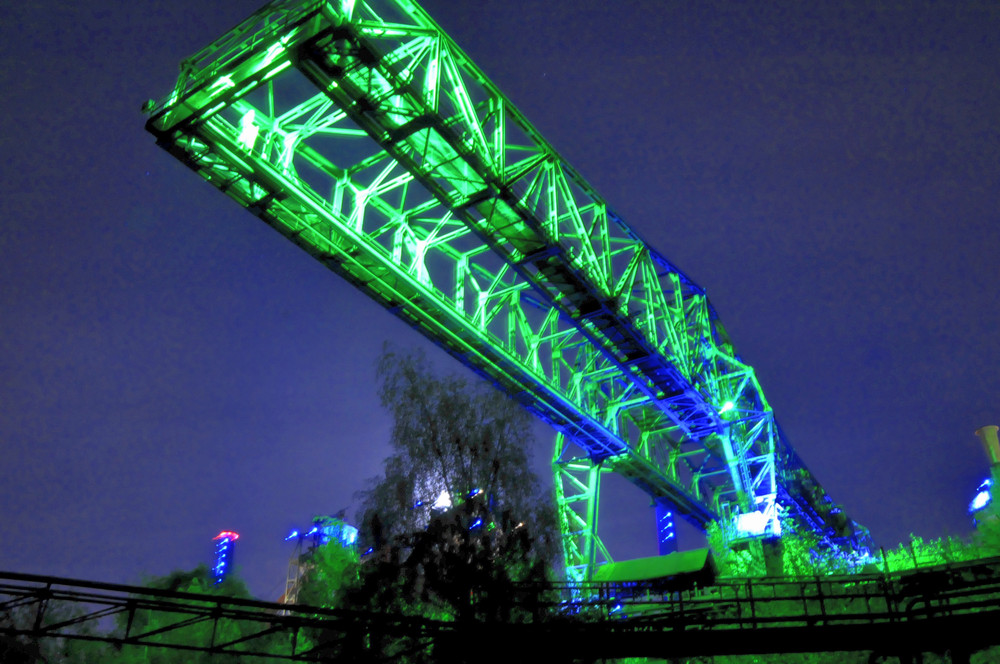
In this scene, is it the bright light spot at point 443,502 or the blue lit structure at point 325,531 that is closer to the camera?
the bright light spot at point 443,502

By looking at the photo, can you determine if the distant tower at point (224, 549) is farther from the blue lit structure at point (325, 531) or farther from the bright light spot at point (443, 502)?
the bright light spot at point (443, 502)

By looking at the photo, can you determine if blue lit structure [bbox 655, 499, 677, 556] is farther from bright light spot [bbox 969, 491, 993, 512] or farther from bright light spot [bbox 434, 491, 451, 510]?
bright light spot [bbox 969, 491, 993, 512]

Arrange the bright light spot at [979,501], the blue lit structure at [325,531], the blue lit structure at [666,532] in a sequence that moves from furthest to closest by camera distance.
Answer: the blue lit structure at [325,531] → the bright light spot at [979,501] → the blue lit structure at [666,532]

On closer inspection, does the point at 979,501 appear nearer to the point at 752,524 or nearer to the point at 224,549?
the point at 752,524

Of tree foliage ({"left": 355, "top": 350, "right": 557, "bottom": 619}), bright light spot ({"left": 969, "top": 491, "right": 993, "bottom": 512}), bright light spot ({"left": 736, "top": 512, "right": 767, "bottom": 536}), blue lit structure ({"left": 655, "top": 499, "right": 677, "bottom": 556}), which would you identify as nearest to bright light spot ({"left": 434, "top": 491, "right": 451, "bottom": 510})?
tree foliage ({"left": 355, "top": 350, "right": 557, "bottom": 619})

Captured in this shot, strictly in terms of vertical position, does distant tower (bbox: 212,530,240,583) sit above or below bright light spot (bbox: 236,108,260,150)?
above

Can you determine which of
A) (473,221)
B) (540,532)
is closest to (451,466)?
(540,532)

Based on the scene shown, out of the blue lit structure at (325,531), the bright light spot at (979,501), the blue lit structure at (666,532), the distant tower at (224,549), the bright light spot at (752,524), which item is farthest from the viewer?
the distant tower at (224,549)

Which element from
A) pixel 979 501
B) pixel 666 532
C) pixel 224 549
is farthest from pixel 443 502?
pixel 224 549

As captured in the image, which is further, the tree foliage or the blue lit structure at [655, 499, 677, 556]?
the blue lit structure at [655, 499, 677, 556]

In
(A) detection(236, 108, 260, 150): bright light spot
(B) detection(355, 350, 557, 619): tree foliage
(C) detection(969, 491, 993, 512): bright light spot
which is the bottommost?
(B) detection(355, 350, 557, 619): tree foliage


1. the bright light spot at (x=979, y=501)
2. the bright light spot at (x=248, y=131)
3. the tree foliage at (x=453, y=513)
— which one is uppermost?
the bright light spot at (x=979, y=501)

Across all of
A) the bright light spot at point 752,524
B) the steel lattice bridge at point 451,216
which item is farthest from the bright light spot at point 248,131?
the bright light spot at point 752,524

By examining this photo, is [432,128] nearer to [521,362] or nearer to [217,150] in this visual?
[217,150]
